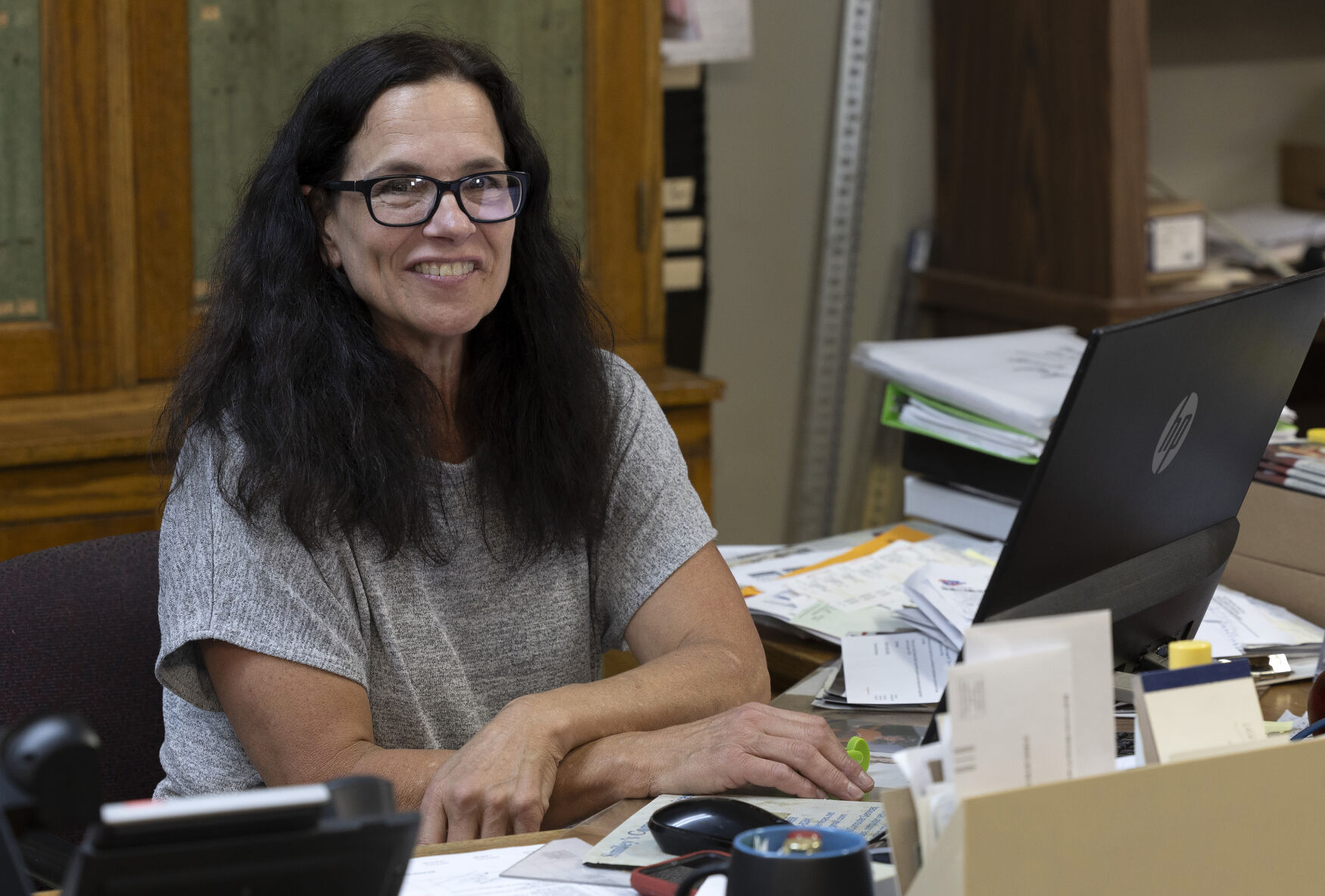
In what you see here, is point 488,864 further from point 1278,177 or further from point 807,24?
point 1278,177

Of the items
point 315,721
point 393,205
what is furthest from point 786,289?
point 315,721

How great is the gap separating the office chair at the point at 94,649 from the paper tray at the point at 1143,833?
2.94 feet

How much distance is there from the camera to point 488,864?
95cm

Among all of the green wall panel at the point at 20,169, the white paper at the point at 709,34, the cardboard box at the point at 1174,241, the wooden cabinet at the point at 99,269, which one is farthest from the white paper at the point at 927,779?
the white paper at the point at 709,34

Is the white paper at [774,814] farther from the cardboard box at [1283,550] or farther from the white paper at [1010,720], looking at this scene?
the cardboard box at [1283,550]

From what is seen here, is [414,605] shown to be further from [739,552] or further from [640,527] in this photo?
[739,552]

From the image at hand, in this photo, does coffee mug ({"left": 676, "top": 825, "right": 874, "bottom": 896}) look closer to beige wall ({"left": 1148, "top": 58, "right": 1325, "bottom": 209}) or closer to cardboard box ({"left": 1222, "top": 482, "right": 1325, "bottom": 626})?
cardboard box ({"left": 1222, "top": 482, "right": 1325, "bottom": 626})

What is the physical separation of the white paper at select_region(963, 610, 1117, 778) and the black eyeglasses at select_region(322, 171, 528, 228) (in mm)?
852

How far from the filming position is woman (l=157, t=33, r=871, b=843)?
3.97 ft

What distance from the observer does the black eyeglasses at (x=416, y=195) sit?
1.35m

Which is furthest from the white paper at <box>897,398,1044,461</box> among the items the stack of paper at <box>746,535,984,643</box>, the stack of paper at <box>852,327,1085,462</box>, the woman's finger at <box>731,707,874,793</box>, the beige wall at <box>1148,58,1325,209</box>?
the beige wall at <box>1148,58,1325,209</box>

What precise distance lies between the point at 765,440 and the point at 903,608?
1713 millimetres

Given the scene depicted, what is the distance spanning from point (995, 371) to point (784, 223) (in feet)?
4.38

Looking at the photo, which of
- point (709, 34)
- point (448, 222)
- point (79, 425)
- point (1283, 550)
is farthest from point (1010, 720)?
point (709, 34)
